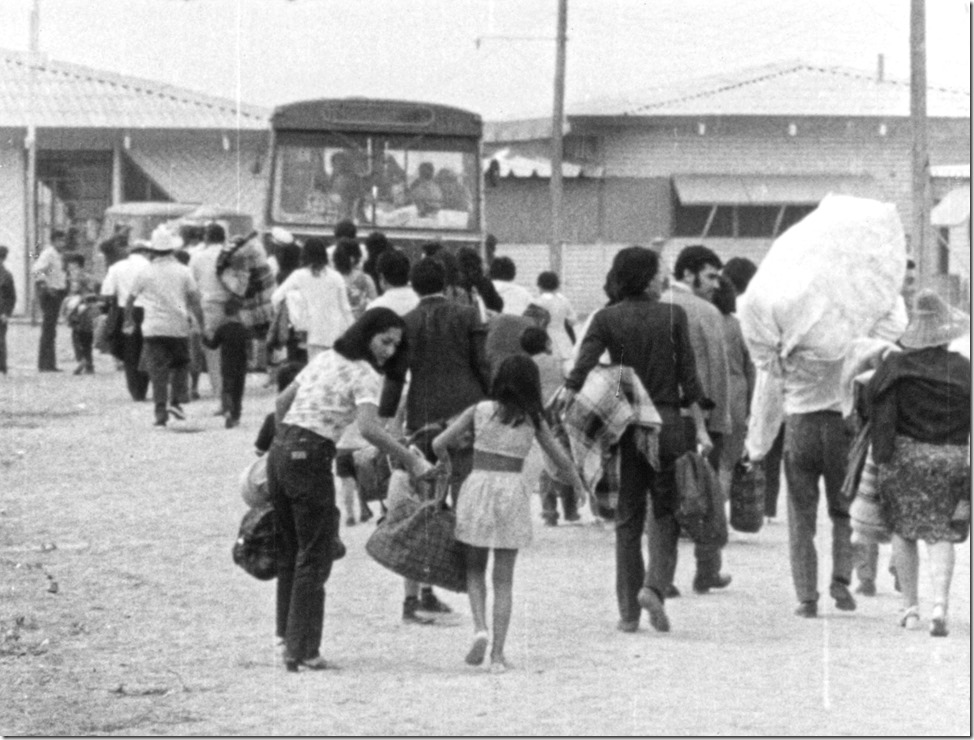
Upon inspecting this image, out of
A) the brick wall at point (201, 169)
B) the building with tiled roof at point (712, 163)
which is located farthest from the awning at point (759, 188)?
the brick wall at point (201, 169)

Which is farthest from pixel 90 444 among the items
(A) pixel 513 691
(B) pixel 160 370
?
(A) pixel 513 691

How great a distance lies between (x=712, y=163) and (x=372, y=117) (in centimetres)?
2204

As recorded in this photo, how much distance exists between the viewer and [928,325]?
9516 mm

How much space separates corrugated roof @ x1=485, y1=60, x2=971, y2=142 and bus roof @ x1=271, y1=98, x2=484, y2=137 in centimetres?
1981

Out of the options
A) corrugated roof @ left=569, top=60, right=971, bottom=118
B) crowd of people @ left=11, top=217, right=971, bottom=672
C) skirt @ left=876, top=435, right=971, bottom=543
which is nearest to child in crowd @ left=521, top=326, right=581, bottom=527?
crowd of people @ left=11, top=217, right=971, bottom=672

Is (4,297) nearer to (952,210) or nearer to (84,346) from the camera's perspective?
(84,346)

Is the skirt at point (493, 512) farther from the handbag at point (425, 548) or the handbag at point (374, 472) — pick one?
the handbag at point (374, 472)

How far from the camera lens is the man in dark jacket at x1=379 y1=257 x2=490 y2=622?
9.91 meters

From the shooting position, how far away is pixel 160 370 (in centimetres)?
1912

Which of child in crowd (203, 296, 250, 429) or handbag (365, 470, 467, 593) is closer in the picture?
handbag (365, 470, 467, 593)

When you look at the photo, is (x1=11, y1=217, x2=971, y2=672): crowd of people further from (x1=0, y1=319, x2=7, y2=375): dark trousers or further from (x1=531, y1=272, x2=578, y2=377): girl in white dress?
(x1=0, y1=319, x2=7, y2=375): dark trousers

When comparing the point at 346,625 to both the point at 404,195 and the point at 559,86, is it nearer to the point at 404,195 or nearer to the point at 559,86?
the point at 404,195

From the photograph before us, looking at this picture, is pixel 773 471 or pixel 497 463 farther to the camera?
pixel 773 471

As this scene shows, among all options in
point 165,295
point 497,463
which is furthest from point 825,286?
point 165,295
